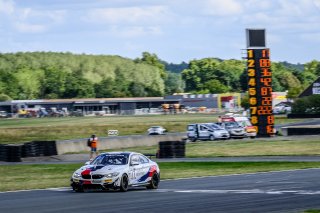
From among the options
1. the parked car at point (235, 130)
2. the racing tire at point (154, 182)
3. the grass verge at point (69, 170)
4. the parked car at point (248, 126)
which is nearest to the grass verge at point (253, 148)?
the parked car at point (235, 130)

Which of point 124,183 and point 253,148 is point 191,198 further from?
point 253,148

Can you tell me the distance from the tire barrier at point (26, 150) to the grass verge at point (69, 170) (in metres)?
4.45

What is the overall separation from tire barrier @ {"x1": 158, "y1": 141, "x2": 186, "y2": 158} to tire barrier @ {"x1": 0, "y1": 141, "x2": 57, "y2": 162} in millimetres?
7148

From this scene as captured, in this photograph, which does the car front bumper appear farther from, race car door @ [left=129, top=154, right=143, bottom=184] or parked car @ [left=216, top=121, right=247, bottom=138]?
parked car @ [left=216, top=121, right=247, bottom=138]

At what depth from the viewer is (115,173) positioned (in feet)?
89.5

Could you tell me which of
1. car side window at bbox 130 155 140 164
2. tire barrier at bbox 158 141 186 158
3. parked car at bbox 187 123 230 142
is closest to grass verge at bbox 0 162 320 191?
car side window at bbox 130 155 140 164

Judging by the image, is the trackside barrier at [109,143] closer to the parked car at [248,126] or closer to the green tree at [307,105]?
the parked car at [248,126]

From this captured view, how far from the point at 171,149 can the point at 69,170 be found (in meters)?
11.6

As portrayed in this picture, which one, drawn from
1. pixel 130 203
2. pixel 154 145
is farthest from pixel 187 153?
pixel 130 203

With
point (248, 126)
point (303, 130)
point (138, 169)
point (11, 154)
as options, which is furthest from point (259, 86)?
point (138, 169)

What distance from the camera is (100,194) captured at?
26.8 meters

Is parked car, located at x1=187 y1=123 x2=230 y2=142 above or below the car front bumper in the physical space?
above

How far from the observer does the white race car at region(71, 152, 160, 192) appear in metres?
27.2

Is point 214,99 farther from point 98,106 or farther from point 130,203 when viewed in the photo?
point 130,203
